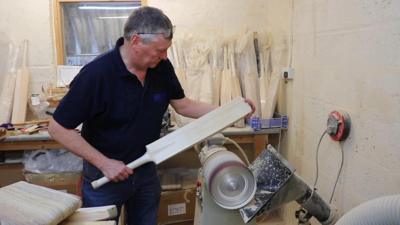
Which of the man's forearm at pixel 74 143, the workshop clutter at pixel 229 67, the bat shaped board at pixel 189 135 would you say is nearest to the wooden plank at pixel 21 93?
the workshop clutter at pixel 229 67

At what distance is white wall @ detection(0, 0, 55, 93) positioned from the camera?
2.75 m

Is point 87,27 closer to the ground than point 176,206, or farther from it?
farther from it

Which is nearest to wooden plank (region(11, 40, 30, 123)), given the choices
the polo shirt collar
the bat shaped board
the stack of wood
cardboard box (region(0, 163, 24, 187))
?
cardboard box (region(0, 163, 24, 187))

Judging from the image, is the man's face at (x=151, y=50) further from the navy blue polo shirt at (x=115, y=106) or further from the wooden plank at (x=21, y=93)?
the wooden plank at (x=21, y=93)

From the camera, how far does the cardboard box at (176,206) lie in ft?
8.37

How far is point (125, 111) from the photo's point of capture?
1.56 m

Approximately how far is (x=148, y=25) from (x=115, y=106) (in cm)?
39

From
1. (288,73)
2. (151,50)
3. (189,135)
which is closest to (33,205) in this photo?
(189,135)

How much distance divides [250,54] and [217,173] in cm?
165

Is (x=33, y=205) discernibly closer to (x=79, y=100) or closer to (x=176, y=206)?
(x=79, y=100)

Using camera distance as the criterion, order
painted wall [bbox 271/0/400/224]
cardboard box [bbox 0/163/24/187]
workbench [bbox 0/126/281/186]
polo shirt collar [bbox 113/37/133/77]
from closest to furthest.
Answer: painted wall [bbox 271/0/400/224]
polo shirt collar [bbox 113/37/133/77]
workbench [bbox 0/126/281/186]
cardboard box [bbox 0/163/24/187]

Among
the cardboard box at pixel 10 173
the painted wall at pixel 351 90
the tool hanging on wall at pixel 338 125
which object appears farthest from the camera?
the cardboard box at pixel 10 173

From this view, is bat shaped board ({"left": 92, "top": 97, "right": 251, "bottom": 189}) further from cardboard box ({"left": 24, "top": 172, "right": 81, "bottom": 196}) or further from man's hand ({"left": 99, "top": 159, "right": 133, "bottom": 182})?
cardboard box ({"left": 24, "top": 172, "right": 81, "bottom": 196})

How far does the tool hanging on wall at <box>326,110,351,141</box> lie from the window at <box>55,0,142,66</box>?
186 cm
